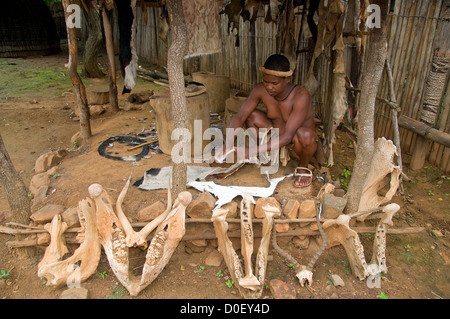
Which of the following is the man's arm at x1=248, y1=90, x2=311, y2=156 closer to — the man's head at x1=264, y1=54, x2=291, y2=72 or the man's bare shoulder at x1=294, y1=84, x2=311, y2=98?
the man's bare shoulder at x1=294, y1=84, x2=311, y2=98

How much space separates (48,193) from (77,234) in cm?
79

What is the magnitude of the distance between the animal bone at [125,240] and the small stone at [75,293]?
0.25 metres

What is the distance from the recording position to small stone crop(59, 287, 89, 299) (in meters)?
2.32

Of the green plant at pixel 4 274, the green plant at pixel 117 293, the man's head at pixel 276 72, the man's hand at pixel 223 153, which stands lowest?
the green plant at pixel 4 274

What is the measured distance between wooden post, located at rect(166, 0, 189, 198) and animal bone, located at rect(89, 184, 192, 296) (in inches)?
12.5

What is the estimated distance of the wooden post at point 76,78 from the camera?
12.9ft

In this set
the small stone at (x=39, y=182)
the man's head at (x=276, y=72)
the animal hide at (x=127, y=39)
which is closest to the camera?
the man's head at (x=276, y=72)

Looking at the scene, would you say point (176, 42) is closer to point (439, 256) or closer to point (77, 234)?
point (77, 234)

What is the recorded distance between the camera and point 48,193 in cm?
321

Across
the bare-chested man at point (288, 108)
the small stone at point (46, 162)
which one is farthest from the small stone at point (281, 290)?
the small stone at point (46, 162)

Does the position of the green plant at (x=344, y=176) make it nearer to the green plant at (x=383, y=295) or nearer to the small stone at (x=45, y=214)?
the green plant at (x=383, y=295)

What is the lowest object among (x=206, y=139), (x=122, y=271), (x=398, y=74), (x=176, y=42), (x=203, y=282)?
(x=203, y=282)

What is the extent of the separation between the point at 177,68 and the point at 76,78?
2234 mm
